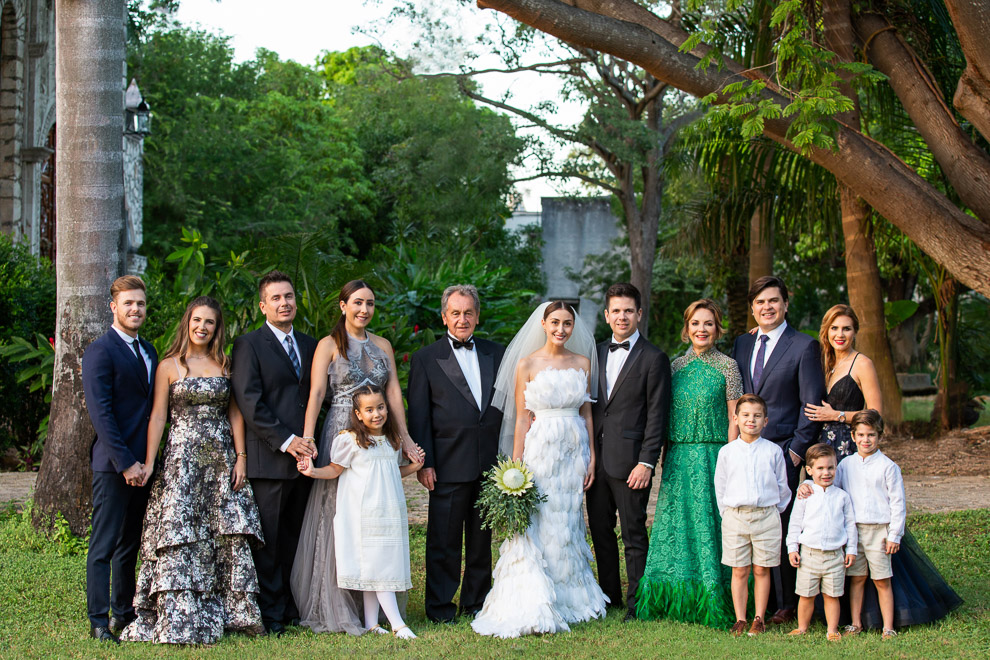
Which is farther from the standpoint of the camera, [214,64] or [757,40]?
[214,64]

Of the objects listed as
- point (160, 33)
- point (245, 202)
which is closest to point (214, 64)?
point (160, 33)

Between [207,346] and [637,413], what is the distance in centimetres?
259

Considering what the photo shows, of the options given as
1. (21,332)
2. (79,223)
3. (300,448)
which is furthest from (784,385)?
(21,332)

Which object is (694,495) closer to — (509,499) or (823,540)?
(823,540)

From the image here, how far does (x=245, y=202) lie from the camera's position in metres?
25.8

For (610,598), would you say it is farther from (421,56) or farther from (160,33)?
(160,33)

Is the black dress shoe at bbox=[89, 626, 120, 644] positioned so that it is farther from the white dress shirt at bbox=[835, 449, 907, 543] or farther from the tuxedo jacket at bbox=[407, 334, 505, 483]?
the white dress shirt at bbox=[835, 449, 907, 543]

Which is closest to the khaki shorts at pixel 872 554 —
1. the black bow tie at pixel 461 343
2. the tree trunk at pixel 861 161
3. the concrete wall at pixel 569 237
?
the black bow tie at pixel 461 343

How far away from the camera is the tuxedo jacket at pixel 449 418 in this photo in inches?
236

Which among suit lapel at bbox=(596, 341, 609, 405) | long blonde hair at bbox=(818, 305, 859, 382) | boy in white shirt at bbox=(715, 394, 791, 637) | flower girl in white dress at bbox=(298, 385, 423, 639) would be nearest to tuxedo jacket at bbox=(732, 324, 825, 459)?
long blonde hair at bbox=(818, 305, 859, 382)

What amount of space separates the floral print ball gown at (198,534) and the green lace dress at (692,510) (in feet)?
7.79

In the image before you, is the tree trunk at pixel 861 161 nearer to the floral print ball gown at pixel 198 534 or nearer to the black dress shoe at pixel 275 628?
the floral print ball gown at pixel 198 534

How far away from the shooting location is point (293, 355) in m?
5.81

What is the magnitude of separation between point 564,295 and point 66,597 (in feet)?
90.6
